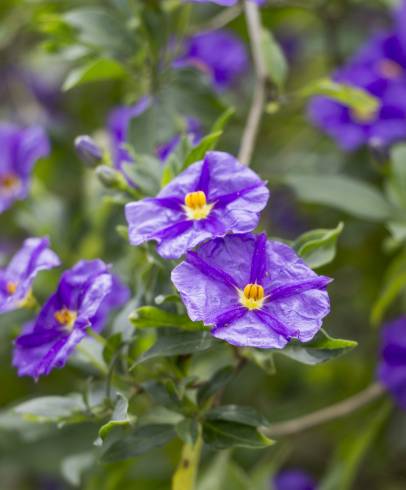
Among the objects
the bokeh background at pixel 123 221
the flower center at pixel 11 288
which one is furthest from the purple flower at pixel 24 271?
the bokeh background at pixel 123 221

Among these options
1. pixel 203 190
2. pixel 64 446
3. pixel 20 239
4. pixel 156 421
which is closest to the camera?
pixel 203 190

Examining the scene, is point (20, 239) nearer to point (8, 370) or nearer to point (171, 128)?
point (8, 370)

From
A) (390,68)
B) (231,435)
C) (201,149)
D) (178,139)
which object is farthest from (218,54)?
(231,435)

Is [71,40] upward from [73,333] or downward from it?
upward

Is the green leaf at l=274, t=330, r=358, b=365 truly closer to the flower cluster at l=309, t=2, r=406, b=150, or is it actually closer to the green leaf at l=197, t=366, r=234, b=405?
the green leaf at l=197, t=366, r=234, b=405

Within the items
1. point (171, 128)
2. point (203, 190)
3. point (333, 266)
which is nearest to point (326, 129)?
point (333, 266)

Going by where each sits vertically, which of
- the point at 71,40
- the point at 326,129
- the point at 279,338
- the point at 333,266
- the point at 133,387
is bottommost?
the point at 333,266
